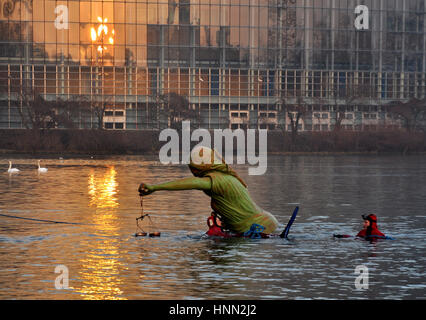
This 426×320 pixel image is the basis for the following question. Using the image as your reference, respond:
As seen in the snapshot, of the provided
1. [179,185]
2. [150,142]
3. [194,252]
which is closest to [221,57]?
[150,142]

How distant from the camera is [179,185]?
802 inches

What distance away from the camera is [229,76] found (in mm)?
117438

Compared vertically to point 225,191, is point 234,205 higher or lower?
lower

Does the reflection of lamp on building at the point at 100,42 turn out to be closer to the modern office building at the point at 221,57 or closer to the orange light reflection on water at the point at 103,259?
the modern office building at the point at 221,57

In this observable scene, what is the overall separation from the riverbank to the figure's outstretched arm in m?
72.2

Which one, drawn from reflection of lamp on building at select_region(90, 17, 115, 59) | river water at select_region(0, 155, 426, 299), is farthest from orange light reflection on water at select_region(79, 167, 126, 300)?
reflection of lamp on building at select_region(90, 17, 115, 59)

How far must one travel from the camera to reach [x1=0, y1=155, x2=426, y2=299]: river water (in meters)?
15.5

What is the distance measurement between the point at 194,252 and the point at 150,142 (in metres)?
78.5

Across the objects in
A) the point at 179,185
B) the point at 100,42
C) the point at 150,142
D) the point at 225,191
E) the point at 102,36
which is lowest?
the point at 150,142

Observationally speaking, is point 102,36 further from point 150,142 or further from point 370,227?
point 370,227

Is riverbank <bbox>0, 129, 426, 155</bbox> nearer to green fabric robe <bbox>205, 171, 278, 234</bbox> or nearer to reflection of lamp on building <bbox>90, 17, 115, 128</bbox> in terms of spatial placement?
reflection of lamp on building <bbox>90, 17, 115, 128</bbox>

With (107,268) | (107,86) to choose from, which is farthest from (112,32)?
(107,268)

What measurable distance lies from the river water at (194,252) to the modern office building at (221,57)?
7688 centimetres

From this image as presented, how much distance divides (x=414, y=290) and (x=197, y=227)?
33.8 feet
